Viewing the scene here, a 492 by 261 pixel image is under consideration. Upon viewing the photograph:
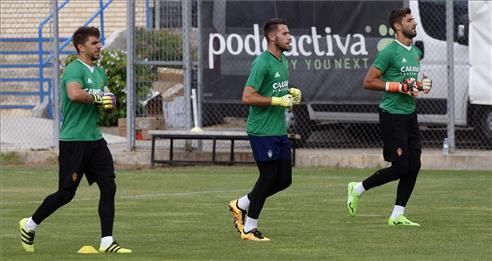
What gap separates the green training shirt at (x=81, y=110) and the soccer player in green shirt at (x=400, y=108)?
3.24m

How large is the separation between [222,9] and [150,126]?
2.47 metres

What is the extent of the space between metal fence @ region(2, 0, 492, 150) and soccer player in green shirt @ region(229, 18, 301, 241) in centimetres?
953

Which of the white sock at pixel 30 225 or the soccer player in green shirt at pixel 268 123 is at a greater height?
the soccer player in green shirt at pixel 268 123

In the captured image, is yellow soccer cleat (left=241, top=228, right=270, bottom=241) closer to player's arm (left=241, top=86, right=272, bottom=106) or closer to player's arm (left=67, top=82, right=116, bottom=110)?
player's arm (left=241, top=86, right=272, bottom=106)

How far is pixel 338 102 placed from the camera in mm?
22641

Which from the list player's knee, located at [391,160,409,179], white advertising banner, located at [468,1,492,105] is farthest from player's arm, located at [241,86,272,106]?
white advertising banner, located at [468,1,492,105]

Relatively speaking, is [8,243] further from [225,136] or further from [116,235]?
[225,136]

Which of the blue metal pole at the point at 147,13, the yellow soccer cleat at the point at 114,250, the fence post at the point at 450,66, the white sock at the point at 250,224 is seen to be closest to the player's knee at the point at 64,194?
the yellow soccer cleat at the point at 114,250

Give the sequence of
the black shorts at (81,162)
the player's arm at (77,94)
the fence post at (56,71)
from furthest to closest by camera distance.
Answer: the fence post at (56,71)
the black shorts at (81,162)
the player's arm at (77,94)

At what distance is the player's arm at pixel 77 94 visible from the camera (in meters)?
11.5

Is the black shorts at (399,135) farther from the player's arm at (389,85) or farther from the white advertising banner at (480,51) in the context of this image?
the white advertising banner at (480,51)

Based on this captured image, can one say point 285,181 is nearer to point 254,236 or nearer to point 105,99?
point 254,236

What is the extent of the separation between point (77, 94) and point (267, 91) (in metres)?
1.94

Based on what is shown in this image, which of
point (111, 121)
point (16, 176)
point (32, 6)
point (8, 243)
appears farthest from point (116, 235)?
point (32, 6)
